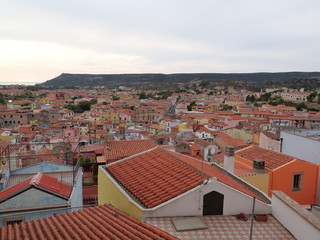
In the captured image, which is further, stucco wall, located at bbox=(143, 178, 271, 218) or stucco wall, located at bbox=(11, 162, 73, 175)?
stucco wall, located at bbox=(11, 162, 73, 175)

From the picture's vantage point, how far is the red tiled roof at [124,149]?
11773 millimetres

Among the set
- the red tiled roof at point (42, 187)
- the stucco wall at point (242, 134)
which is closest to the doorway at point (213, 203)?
the red tiled roof at point (42, 187)

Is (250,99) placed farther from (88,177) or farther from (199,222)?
(199,222)

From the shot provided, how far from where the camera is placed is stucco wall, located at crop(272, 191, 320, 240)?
486 centimetres

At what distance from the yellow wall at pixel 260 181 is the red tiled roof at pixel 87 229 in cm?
478

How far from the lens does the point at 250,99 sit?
102000mm

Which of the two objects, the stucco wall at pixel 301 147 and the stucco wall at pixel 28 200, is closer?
the stucco wall at pixel 28 200

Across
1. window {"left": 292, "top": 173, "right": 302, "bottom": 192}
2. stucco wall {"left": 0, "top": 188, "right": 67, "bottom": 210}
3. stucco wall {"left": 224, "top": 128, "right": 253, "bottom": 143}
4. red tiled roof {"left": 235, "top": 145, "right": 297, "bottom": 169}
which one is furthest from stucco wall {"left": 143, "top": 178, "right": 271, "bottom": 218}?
stucco wall {"left": 224, "top": 128, "right": 253, "bottom": 143}

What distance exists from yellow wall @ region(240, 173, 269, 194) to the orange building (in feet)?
0.38

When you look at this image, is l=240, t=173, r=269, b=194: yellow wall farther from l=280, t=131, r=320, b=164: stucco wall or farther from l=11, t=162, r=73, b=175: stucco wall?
l=11, t=162, r=73, b=175: stucco wall

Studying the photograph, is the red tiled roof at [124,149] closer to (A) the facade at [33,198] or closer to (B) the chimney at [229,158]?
(A) the facade at [33,198]

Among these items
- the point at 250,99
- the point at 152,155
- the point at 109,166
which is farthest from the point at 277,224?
the point at 250,99

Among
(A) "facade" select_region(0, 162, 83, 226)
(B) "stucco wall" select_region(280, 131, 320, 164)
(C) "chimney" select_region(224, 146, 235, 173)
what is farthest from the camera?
(B) "stucco wall" select_region(280, 131, 320, 164)

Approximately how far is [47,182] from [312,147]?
983cm
